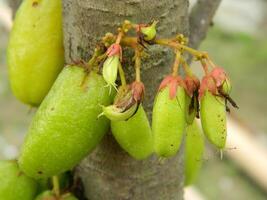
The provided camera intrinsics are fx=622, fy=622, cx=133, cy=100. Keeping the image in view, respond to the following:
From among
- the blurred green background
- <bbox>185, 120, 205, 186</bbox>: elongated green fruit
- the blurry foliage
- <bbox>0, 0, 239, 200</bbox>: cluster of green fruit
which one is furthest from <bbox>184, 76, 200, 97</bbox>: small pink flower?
the blurry foliage

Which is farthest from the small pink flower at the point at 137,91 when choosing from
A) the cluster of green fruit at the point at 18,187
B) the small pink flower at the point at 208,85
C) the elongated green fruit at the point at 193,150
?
the cluster of green fruit at the point at 18,187

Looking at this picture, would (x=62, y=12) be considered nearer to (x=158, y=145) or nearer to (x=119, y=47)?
(x=119, y=47)

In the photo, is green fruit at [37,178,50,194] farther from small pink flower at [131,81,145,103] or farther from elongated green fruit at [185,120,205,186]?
small pink flower at [131,81,145,103]

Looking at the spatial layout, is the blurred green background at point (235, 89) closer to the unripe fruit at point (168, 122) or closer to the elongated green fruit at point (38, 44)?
the elongated green fruit at point (38, 44)

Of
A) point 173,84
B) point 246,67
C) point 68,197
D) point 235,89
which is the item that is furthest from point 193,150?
point 246,67

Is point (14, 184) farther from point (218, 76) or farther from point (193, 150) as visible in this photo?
point (218, 76)
